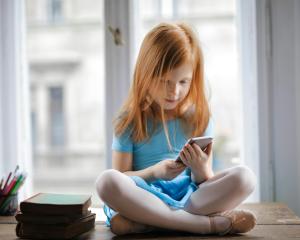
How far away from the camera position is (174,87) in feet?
4.08

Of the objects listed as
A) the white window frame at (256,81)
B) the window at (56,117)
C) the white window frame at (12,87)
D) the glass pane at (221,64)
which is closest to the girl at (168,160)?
the white window frame at (256,81)

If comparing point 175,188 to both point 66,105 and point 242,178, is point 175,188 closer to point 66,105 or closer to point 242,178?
point 242,178

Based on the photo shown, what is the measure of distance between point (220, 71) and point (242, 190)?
7.29ft

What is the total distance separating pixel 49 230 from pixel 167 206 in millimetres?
289

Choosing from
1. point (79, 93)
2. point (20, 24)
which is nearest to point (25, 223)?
point (20, 24)

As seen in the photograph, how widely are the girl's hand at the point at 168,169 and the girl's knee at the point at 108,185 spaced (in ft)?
A: 0.54

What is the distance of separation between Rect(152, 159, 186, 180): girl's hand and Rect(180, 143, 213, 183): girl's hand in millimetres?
27

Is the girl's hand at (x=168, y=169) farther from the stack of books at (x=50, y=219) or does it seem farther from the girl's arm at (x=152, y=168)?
the stack of books at (x=50, y=219)

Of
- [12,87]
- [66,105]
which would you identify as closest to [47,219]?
[12,87]

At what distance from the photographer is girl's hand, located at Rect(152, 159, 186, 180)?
1194 millimetres

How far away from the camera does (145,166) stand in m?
1.35

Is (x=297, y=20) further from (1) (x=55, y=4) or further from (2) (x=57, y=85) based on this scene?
(2) (x=57, y=85)

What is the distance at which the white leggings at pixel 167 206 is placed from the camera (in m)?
1.07

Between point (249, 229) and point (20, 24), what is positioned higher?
point (20, 24)
